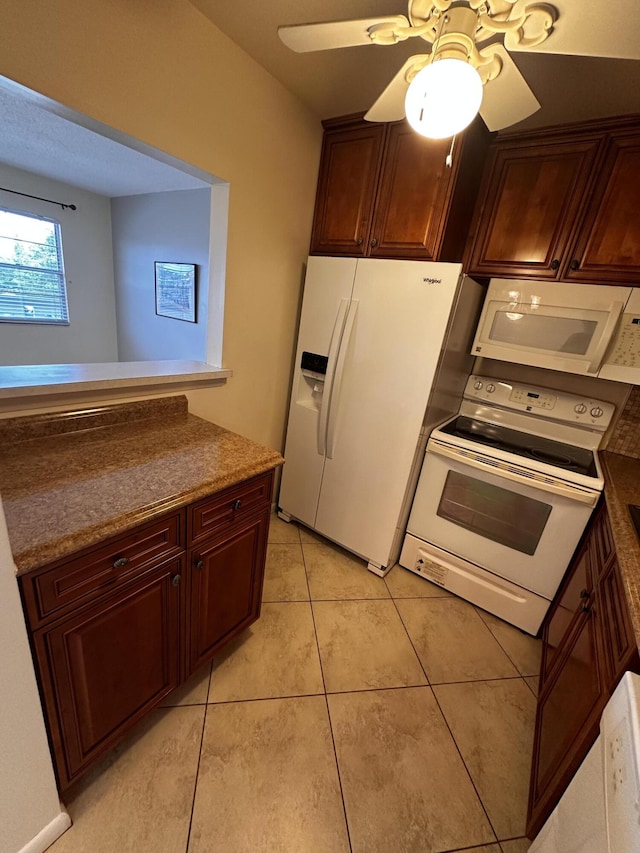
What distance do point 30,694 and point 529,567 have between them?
1973 millimetres

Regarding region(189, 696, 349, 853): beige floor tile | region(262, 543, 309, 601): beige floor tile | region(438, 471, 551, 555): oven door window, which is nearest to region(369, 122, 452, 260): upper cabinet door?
region(438, 471, 551, 555): oven door window

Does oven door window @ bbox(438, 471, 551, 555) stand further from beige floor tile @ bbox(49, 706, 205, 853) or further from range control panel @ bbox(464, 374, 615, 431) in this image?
beige floor tile @ bbox(49, 706, 205, 853)

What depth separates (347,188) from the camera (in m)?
1.93

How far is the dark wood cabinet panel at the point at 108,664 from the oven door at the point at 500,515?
1.39 metres

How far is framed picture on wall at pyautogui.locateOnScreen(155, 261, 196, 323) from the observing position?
355 cm

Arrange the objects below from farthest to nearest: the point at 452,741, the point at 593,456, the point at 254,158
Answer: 1. the point at 593,456
2. the point at 254,158
3. the point at 452,741

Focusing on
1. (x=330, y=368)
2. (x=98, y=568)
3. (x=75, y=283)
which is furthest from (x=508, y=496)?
(x=75, y=283)

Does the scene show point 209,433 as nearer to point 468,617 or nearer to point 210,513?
point 210,513

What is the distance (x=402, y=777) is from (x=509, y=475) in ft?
4.19

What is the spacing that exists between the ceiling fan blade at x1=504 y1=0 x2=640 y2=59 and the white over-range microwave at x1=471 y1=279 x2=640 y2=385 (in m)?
1.04

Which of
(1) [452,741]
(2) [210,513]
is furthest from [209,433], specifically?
(1) [452,741]

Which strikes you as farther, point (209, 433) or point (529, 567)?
point (529, 567)

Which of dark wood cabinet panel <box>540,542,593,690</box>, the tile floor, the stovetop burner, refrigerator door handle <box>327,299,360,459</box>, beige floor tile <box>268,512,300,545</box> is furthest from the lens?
beige floor tile <box>268,512,300,545</box>

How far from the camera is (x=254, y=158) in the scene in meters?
1.69
